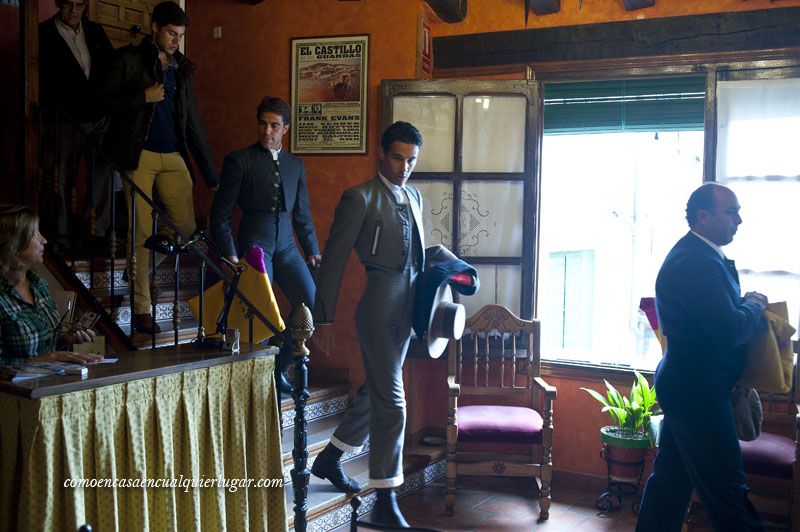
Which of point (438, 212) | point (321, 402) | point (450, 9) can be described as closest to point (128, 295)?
point (321, 402)

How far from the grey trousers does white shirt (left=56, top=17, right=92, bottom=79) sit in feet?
8.23

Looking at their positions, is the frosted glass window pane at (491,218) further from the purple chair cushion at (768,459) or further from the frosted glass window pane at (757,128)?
the purple chair cushion at (768,459)

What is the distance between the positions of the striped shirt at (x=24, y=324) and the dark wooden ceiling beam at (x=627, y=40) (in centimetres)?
319

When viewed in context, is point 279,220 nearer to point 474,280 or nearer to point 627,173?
point 474,280

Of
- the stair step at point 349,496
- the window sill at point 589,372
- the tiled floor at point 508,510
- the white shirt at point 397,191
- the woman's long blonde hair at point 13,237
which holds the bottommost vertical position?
the tiled floor at point 508,510

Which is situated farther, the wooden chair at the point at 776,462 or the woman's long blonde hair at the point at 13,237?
the wooden chair at the point at 776,462

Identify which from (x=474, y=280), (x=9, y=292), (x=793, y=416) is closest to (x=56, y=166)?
(x=9, y=292)

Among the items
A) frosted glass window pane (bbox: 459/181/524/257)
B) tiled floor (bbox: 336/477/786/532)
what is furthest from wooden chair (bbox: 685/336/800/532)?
frosted glass window pane (bbox: 459/181/524/257)

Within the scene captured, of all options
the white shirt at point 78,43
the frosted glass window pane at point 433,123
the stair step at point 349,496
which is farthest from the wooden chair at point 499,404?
the white shirt at point 78,43

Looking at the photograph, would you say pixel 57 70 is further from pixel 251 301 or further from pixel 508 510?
pixel 508 510

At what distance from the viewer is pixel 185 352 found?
328 centimetres

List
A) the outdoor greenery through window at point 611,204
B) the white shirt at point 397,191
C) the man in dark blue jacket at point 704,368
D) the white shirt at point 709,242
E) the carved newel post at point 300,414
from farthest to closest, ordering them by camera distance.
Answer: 1. the outdoor greenery through window at point 611,204
2. the white shirt at point 397,191
3. the carved newel post at point 300,414
4. the white shirt at point 709,242
5. the man in dark blue jacket at point 704,368

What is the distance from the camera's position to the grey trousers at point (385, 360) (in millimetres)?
3832

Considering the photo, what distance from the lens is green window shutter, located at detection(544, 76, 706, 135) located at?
16.3 feet
